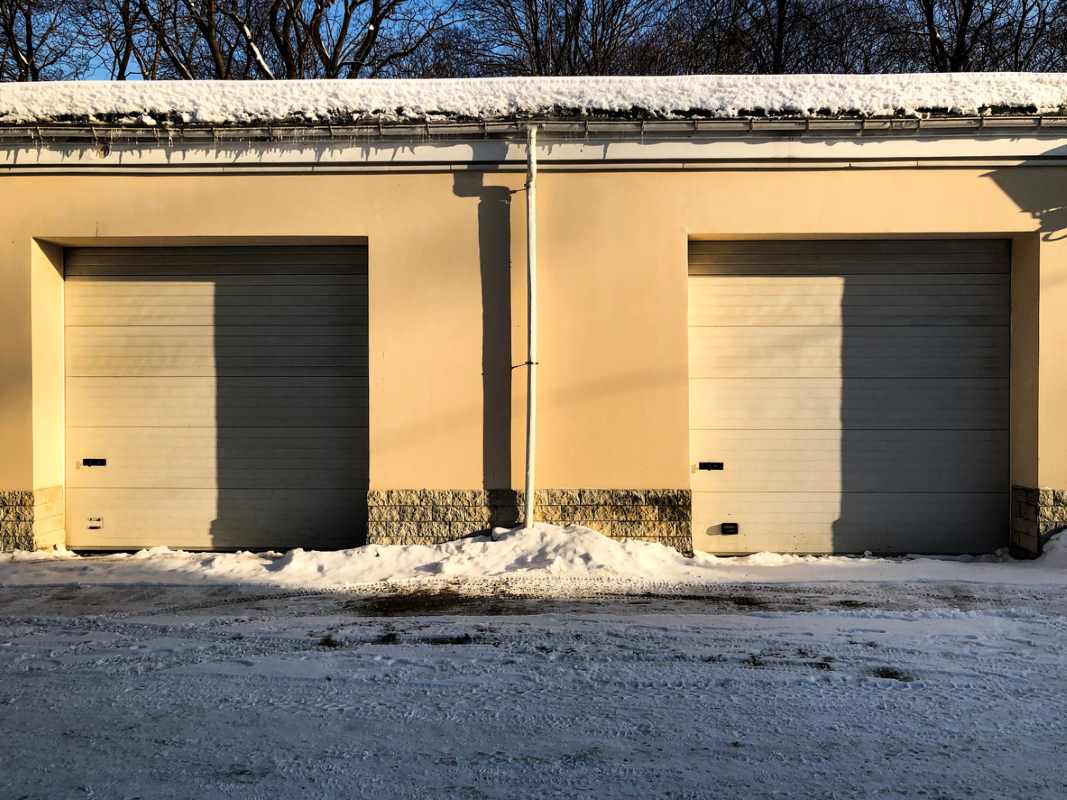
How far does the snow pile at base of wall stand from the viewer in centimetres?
Answer: 734

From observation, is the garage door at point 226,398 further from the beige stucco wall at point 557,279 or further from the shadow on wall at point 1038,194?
the shadow on wall at point 1038,194

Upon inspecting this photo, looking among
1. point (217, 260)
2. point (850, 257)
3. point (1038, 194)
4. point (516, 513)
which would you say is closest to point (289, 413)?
point (217, 260)

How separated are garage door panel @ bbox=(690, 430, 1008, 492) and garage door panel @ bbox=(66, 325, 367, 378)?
3855 millimetres

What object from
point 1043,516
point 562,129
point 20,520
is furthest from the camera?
point 20,520

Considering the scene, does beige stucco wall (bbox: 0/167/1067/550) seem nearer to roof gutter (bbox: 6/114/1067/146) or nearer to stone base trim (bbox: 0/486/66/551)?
stone base trim (bbox: 0/486/66/551)

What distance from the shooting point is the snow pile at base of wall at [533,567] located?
24.1ft

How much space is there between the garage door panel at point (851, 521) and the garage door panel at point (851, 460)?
0.35ft

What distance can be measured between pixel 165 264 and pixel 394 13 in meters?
16.4

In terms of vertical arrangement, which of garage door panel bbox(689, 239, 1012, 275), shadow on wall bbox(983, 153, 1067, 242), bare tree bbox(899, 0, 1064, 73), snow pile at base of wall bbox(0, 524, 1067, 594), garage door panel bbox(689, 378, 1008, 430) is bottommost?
snow pile at base of wall bbox(0, 524, 1067, 594)

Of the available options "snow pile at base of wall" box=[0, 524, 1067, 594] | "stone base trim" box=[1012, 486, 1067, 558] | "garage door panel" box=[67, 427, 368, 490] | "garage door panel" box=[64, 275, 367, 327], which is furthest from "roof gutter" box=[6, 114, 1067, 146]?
"snow pile at base of wall" box=[0, 524, 1067, 594]

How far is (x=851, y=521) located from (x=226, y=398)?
21.9ft

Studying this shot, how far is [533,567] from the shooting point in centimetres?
756

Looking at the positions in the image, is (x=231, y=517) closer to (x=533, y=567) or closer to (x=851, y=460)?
(x=533, y=567)

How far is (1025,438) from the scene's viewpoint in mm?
8336
